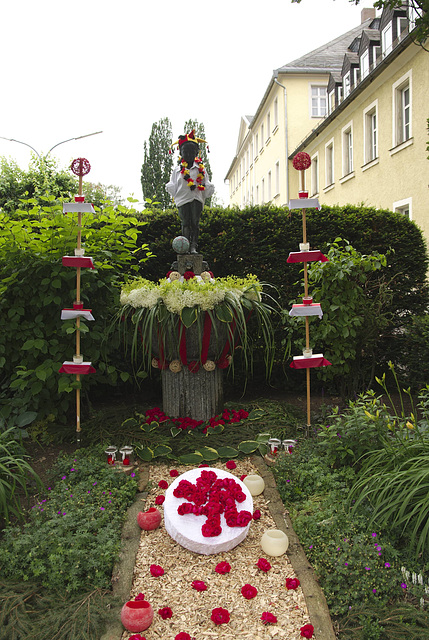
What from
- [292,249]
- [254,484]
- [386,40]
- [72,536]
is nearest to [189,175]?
[292,249]

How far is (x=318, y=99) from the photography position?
1777cm

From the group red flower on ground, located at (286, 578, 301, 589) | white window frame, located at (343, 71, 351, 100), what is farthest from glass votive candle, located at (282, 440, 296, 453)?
white window frame, located at (343, 71, 351, 100)

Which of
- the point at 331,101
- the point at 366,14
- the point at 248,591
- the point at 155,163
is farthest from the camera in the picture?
the point at 155,163

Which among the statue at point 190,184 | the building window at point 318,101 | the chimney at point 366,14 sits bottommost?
the statue at point 190,184

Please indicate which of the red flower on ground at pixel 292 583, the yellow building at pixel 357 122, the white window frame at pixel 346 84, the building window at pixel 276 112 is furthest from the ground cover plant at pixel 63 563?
the building window at pixel 276 112

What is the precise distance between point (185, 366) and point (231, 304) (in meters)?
0.71

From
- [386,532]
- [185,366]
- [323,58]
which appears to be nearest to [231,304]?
[185,366]

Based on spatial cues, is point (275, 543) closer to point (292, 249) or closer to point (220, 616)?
point (220, 616)

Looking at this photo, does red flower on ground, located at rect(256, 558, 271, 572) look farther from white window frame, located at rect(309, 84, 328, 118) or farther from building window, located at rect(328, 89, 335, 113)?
white window frame, located at rect(309, 84, 328, 118)

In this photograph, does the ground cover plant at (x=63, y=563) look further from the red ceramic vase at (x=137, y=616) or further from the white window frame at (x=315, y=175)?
the white window frame at (x=315, y=175)

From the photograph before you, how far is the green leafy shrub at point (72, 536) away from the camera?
2.02 meters

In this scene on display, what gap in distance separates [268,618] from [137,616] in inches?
20.5

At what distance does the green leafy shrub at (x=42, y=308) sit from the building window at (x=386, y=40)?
10.3 m

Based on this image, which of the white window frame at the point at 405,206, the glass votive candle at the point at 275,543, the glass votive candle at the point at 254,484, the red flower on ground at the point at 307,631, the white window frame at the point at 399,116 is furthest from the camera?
the white window frame at the point at 399,116
